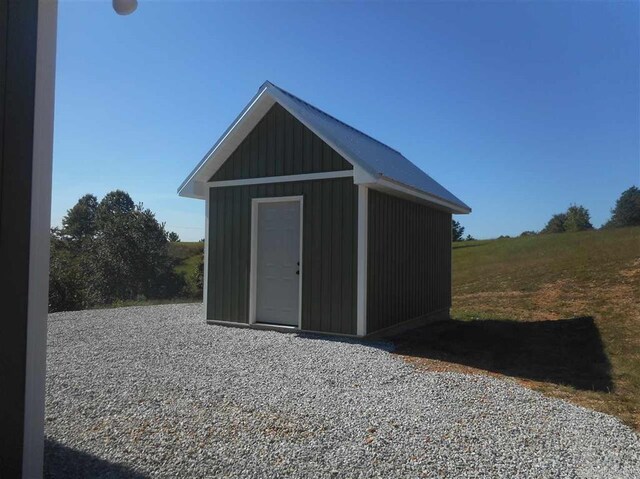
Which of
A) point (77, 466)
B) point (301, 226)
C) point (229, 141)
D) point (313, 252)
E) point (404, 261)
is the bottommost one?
point (77, 466)

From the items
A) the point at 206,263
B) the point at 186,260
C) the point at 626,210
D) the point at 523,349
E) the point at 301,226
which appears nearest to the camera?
the point at 523,349

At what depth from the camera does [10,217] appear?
2.53 metres

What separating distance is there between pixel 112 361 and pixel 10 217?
3.66m

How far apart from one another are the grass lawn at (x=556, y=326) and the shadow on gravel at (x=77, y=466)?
3825mm

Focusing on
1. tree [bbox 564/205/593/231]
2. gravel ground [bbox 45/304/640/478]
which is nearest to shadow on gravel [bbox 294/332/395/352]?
gravel ground [bbox 45/304/640/478]

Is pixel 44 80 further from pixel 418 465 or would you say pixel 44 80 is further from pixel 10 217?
pixel 418 465

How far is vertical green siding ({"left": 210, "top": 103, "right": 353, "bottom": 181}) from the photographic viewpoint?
7.82 meters

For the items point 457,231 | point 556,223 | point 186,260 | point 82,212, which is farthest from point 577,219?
point 82,212

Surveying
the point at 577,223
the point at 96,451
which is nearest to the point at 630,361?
the point at 96,451

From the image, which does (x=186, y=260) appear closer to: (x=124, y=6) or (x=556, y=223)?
(x=124, y=6)

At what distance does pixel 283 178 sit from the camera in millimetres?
8188

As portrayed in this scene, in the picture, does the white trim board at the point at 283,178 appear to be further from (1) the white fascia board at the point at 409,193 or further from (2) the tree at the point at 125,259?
(2) the tree at the point at 125,259

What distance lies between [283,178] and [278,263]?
1505mm

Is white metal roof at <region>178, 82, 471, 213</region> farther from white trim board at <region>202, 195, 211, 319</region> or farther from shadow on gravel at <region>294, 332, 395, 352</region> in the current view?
shadow on gravel at <region>294, 332, 395, 352</region>
